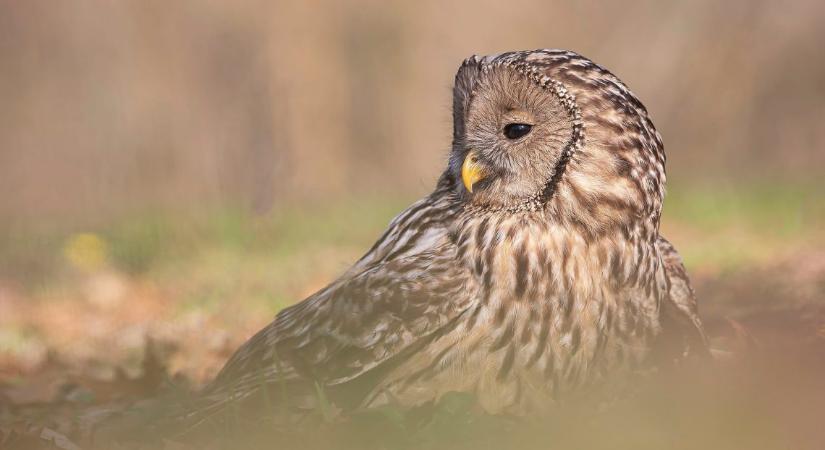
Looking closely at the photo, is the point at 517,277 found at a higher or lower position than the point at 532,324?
higher

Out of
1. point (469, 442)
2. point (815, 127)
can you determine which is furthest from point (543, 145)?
point (815, 127)

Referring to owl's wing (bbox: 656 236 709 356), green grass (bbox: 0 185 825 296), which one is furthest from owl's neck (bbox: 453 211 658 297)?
green grass (bbox: 0 185 825 296)

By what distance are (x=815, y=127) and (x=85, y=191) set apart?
7863 mm

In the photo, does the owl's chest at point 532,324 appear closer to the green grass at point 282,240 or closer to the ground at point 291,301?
the ground at point 291,301

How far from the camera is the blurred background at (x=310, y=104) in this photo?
9719 millimetres

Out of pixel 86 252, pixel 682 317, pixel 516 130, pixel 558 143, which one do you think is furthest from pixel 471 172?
pixel 86 252

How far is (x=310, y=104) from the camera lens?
11.5m

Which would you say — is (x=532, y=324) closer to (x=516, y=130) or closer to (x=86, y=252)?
(x=516, y=130)

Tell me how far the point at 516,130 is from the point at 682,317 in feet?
3.85

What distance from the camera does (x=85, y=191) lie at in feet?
34.9

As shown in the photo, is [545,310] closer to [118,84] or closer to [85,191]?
[85,191]

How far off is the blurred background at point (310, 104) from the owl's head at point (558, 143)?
475 centimetres

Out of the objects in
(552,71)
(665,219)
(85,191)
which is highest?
(85,191)

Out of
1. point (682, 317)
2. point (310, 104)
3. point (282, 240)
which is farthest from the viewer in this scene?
point (310, 104)
